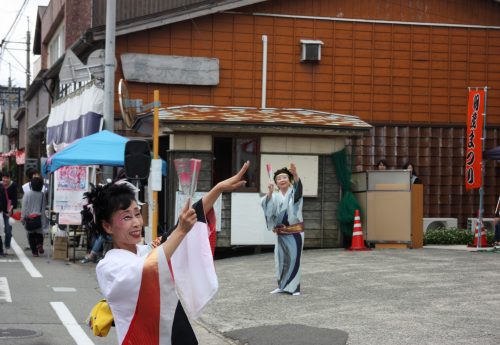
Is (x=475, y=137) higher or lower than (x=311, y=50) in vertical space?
lower

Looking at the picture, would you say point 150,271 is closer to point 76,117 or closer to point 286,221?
point 286,221

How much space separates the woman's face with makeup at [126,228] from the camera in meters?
4.21

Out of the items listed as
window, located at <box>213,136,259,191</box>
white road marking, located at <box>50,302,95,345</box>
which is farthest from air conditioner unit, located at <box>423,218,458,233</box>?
white road marking, located at <box>50,302,95,345</box>

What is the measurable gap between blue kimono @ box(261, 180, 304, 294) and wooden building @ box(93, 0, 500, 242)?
10.9m

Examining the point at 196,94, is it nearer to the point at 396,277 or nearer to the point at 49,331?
the point at 396,277

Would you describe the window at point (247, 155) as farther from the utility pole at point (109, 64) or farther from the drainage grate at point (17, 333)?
the drainage grate at point (17, 333)

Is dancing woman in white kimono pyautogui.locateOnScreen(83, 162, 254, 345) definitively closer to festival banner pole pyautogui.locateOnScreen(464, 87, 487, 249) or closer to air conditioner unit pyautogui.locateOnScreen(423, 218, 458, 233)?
festival banner pole pyautogui.locateOnScreen(464, 87, 487, 249)

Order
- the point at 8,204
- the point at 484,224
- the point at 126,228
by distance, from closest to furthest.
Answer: the point at 126,228, the point at 8,204, the point at 484,224

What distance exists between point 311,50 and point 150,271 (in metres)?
19.2

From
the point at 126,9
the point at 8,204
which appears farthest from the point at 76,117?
the point at 8,204

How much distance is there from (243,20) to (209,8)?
110 cm

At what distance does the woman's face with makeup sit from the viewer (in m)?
4.21

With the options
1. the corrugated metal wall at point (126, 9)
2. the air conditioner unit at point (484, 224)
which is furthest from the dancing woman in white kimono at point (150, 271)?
the corrugated metal wall at point (126, 9)

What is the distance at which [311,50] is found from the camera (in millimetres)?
22766
